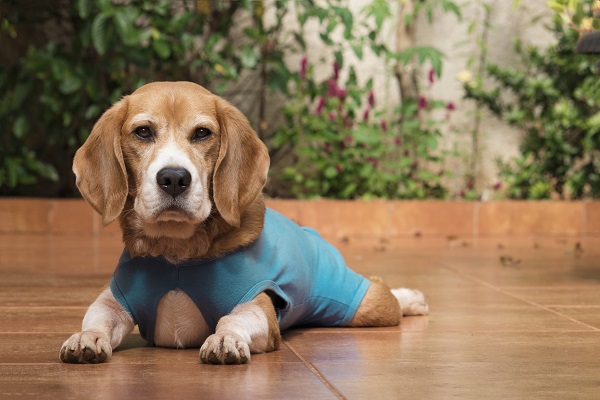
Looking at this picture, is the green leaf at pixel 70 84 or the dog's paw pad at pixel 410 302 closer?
the dog's paw pad at pixel 410 302

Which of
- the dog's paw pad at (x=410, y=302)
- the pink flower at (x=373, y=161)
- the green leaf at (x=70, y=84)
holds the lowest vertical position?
the dog's paw pad at (x=410, y=302)

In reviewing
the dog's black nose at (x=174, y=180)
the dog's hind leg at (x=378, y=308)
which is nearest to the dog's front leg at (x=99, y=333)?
the dog's black nose at (x=174, y=180)

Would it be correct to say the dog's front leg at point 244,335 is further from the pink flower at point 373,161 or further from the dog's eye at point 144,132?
the pink flower at point 373,161

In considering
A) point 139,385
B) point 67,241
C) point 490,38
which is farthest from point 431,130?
point 139,385

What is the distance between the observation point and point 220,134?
2.98m

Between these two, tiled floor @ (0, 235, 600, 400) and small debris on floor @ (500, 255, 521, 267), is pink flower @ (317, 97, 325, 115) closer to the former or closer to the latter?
small debris on floor @ (500, 255, 521, 267)

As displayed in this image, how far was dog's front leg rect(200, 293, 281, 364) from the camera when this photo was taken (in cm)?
265

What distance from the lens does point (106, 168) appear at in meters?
2.93

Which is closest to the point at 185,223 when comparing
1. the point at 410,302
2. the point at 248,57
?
the point at 410,302

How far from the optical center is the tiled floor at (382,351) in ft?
7.80

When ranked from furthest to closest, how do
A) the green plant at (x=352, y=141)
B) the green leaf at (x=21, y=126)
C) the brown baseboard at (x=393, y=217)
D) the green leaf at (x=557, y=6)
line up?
the green plant at (x=352, y=141) → the brown baseboard at (x=393, y=217) → the green leaf at (x=21, y=126) → the green leaf at (x=557, y=6)

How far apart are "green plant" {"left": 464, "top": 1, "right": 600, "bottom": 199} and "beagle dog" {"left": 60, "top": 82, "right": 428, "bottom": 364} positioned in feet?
17.2

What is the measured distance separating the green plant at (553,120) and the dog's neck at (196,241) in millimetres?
5316

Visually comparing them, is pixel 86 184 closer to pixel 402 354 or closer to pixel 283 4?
pixel 402 354
